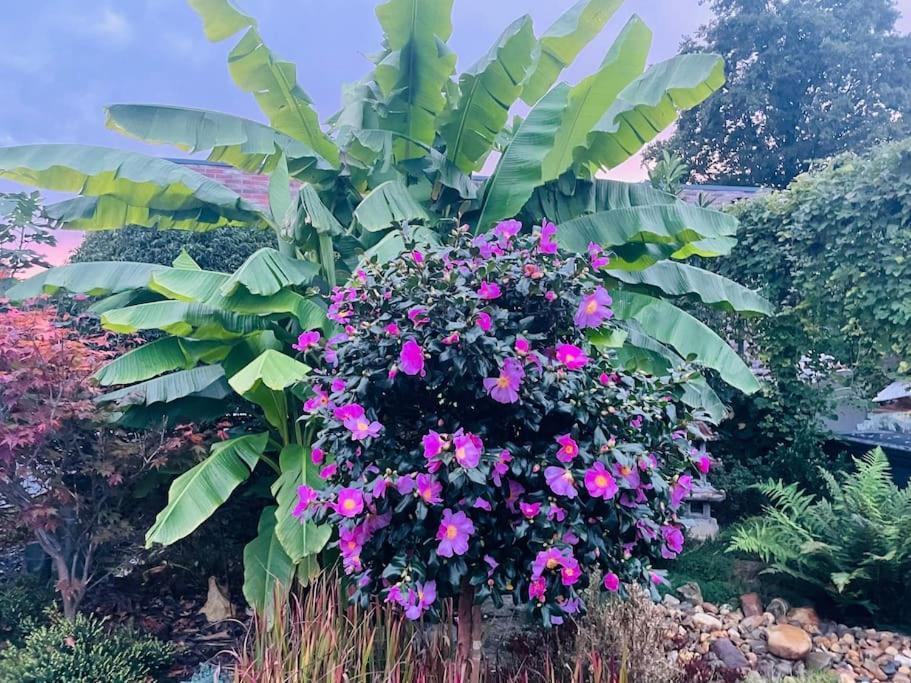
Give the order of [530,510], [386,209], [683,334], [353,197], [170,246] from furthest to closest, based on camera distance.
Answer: [170,246] < [353,197] < [683,334] < [386,209] < [530,510]

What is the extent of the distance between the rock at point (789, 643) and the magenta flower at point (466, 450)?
7.90 ft

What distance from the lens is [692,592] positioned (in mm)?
3805

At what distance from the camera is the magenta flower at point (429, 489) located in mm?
1851

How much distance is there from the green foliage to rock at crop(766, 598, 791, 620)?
414 centimetres

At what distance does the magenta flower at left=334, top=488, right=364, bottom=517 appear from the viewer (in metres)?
1.95

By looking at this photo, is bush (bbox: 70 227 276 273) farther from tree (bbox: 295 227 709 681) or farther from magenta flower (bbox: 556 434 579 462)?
magenta flower (bbox: 556 434 579 462)

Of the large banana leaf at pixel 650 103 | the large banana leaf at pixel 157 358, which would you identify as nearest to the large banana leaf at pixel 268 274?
the large banana leaf at pixel 157 358

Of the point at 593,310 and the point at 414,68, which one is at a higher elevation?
the point at 414,68

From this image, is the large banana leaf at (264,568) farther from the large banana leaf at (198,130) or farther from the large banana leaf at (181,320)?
the large banana leaf at (198,130)

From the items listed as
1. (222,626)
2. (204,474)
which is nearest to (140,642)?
(222,626)

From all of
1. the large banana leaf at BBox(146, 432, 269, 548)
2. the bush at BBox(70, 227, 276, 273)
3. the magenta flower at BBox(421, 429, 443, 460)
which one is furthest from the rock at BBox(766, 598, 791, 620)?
the bush at BBox(70, 227, 276, 273)

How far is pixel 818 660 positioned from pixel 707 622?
55 cm

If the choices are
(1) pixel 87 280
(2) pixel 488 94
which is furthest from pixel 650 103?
(1) pixel 87 280

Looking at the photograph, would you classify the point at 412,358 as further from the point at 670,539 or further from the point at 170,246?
the point at 170,246
